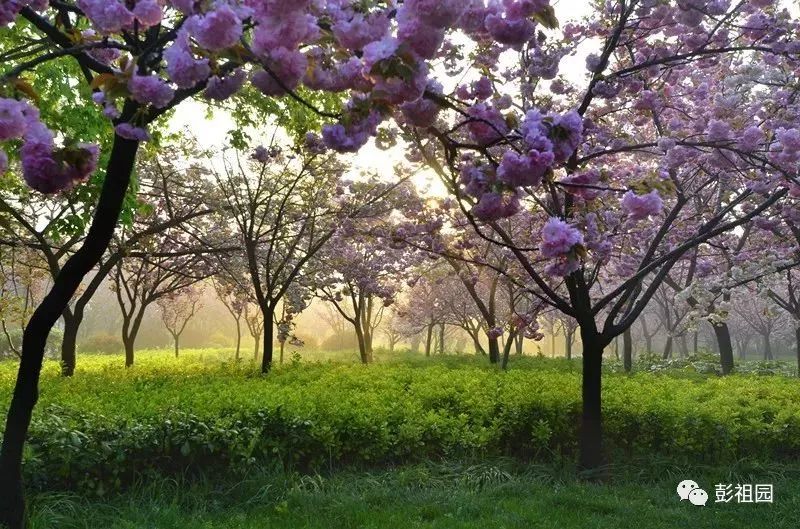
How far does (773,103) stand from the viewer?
24.2ft

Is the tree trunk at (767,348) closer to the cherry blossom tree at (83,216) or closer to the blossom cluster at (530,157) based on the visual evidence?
the cherry blossom tree at (83,216)

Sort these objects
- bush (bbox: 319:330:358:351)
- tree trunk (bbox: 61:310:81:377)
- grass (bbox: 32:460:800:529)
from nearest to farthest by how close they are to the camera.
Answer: grass (bbox: 32:460:800:529) → tree trunk (bbox: 61:310:81:377) → bush (bbox: 319:330:358:351)

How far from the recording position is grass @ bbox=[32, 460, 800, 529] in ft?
17.6

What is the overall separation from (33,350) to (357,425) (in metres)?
3.79

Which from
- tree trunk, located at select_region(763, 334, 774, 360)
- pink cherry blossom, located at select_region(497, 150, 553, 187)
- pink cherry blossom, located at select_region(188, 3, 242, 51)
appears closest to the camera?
pink cherry blossom, located at select_region(188, 3, 242, 51)

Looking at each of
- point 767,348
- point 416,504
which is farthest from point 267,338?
point 767,348

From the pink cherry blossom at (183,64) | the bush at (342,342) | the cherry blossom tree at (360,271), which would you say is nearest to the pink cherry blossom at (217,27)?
the pink cherry blossom at (183,64)

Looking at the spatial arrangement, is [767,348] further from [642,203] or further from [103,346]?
[642,203]

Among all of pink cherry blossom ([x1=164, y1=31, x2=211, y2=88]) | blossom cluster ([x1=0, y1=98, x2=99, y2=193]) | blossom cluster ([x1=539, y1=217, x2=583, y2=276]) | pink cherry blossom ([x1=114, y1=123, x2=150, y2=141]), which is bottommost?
blossom cluster ([x1=539, y1=217, x2=583, y2=276])

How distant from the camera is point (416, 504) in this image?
6133mm

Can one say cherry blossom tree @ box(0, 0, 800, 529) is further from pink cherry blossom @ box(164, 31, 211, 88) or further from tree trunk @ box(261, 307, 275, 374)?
tree trunk @ box(261, 307, 275, 374)

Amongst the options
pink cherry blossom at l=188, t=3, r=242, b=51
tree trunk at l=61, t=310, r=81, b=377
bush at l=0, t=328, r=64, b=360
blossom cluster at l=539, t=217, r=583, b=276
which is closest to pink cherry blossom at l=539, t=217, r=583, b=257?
blossom cluster at l=539, t=217, r=583, b=276

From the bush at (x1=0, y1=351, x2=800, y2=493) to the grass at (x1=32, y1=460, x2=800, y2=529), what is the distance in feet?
0.94

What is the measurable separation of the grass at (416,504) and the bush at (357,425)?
0.29 m
